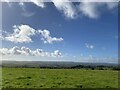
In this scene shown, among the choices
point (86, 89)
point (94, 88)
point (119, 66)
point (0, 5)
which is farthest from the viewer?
point (119, 66)

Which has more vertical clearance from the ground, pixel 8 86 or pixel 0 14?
pixel 0 14

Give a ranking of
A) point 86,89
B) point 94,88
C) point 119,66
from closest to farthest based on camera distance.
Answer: point 86,89 → point 94,88 → point 119,66

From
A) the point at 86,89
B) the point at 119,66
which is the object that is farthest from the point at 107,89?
the point at 119,66

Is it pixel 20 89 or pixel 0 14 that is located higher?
pixel 0 14

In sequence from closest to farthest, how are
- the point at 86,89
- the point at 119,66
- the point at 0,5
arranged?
1. the point at 0,5
2. the point at 86,89
3. the point at 119,66

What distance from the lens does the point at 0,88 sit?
18672 millimetres

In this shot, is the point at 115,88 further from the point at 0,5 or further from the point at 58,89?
the point at 0,5

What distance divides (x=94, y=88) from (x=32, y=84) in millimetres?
5075

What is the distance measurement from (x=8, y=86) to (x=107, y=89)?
7742 millimetres

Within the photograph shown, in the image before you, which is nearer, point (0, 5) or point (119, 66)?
point (0, 5)

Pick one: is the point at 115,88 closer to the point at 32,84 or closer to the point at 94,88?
the point at 94,88

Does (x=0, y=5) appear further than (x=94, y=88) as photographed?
No

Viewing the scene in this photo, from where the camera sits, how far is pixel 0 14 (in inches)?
731

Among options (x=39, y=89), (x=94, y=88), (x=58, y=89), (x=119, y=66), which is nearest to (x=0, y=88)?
(x=39, y=89)
